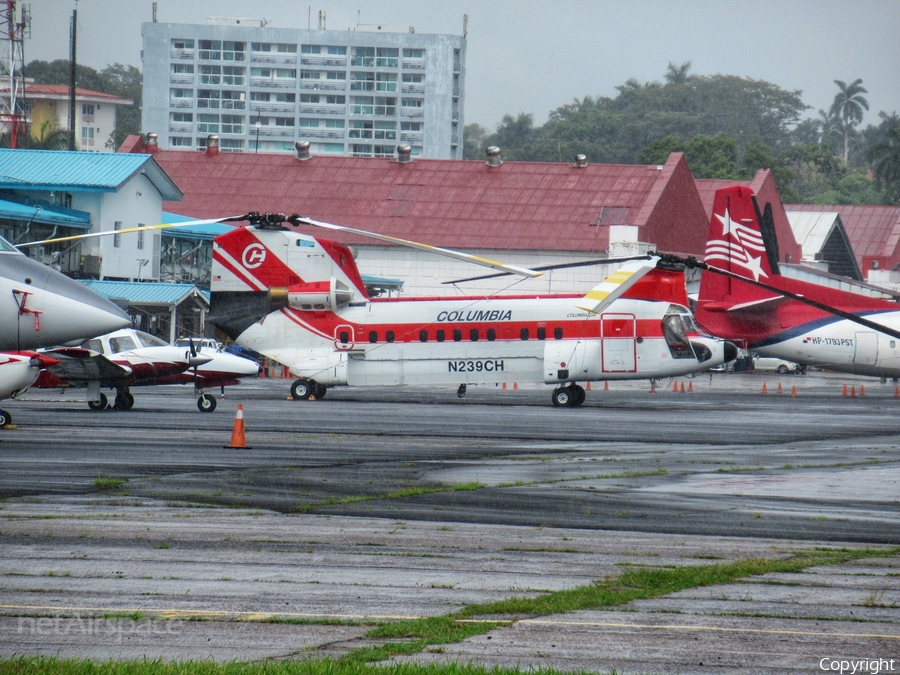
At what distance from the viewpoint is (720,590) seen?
29.7 feet

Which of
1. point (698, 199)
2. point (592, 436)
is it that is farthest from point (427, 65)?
point (592, 436)

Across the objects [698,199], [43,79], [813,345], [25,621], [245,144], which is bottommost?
[25,621]

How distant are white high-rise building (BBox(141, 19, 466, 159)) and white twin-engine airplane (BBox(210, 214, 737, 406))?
131834mm

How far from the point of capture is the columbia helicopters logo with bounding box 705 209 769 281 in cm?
3450

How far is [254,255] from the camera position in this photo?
32.6 meters

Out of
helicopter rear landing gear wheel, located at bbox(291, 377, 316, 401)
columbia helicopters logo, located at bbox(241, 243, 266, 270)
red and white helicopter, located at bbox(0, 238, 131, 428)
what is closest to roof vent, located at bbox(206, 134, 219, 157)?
columbia helicopters logo, located at bbox(241, 243, 266, 270)

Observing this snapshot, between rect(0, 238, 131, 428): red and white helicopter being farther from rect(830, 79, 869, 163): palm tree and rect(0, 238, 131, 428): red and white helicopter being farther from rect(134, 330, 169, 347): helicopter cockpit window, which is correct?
rect(830, 79, 869, 163): palm tree

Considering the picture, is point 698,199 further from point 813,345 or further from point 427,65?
point 427,65

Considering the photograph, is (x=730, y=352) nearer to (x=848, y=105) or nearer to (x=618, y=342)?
(x=618, y=342)

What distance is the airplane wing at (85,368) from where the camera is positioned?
26.5 m

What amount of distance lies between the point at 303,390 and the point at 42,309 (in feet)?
53.9

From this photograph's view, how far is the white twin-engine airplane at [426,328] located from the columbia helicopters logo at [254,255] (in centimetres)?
3

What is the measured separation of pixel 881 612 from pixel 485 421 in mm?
17863

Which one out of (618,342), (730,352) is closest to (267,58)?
(618,342)
